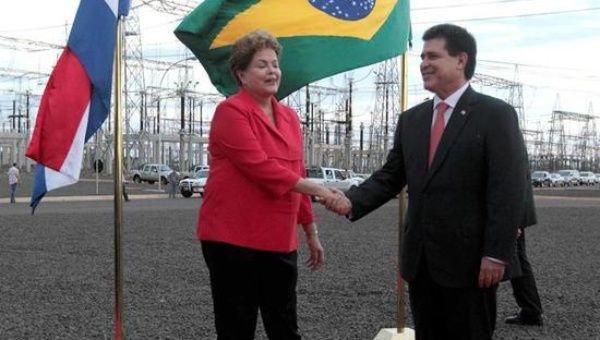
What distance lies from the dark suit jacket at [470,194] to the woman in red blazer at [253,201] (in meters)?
0.57

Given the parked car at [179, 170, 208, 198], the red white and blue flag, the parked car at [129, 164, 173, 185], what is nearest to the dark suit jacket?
the red white and blue flag

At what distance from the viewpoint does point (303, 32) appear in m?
5.48

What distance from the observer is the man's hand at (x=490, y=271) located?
3.53 meters

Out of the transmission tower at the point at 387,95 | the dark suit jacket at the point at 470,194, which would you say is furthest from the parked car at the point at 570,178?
the dark suit jacket at the point at 470,194

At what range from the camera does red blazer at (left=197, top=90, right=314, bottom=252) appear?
3.81m

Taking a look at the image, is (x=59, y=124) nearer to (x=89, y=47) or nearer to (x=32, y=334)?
(x=89, y=47)

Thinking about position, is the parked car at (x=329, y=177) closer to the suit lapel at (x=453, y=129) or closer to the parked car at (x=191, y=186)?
the parked car at (x=191, y=186)

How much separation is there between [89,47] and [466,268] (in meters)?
2.56

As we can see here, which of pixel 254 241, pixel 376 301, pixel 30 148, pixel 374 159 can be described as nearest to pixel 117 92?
pixel 30 148

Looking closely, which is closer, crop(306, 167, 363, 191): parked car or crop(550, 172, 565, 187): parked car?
crop(306, 167, 363, 191): parked car

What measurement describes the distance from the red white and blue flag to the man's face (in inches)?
77.7

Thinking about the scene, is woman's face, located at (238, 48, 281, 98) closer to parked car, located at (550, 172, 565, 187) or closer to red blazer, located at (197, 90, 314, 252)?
red blazer, located at (197, 90, 314, 252)

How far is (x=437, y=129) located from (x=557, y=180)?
86.2 meters

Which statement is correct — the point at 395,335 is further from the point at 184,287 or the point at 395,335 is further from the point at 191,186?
the point at 191,186
